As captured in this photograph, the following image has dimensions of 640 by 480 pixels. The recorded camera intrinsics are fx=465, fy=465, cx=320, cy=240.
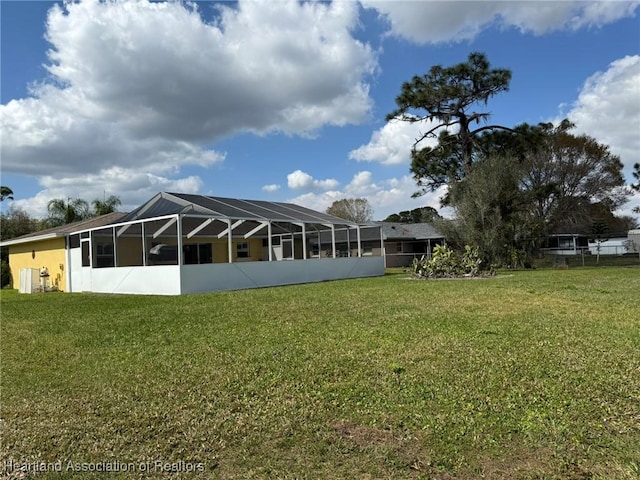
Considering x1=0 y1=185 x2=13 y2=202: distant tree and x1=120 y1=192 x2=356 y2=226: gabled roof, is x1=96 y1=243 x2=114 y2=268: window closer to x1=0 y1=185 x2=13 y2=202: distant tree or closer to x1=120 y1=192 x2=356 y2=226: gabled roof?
x1=120 y1=192 x2=356 y2=226: gabled roof

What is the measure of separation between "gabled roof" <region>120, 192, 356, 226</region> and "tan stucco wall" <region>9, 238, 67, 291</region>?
4317mm

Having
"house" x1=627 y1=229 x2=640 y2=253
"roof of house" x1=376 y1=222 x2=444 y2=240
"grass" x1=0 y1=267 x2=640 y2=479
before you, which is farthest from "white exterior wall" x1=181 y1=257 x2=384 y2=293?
"house" x1=627 y1=229 x2=640 y2=253

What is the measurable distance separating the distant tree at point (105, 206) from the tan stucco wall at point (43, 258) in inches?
264

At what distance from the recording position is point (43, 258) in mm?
21266

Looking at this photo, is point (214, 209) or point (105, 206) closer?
point (214, 209)

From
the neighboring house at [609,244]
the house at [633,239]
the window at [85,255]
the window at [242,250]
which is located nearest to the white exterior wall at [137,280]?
the window at [85,255]

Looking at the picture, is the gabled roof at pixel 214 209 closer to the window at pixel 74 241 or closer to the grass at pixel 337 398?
the window at pixel 74 241

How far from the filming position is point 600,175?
3228 cm

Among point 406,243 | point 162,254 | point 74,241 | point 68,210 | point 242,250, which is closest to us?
point 74,241

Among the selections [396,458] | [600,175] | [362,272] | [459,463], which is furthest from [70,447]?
[600,175]

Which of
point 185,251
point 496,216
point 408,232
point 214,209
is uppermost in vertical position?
point 214,209

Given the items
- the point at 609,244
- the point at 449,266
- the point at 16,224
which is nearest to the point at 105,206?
the point at 16,224

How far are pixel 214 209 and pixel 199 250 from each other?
5.93 metres

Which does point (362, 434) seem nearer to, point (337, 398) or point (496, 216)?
point (337, 398)
